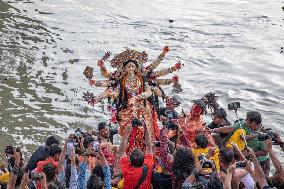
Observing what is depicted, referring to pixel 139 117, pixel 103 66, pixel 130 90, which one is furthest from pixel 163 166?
pixel 103 66

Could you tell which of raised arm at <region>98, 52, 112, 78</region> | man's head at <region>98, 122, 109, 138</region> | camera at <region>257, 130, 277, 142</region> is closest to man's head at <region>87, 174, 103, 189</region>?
camera at <region>257, 130, 277, 142</region>

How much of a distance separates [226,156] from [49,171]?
8.72 feet

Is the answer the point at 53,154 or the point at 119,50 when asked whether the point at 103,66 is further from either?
the point at 119,50

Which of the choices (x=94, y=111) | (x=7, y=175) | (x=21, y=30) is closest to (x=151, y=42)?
(x=21, y=30)

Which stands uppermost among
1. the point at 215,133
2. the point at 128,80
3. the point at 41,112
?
the point at 128,80

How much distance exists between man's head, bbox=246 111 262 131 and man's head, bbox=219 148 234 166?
5.17ft

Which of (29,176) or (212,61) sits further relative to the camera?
(212,61)

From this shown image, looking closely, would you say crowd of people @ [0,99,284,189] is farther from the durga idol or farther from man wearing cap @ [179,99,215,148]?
the durga idol

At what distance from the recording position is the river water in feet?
50.3

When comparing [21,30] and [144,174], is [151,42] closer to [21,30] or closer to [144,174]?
[21,30]

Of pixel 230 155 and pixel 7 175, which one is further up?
pixel 230 155

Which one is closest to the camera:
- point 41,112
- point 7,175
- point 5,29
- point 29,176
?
point 29,176

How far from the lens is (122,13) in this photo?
25594mm

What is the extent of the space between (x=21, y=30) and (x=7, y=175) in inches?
565
